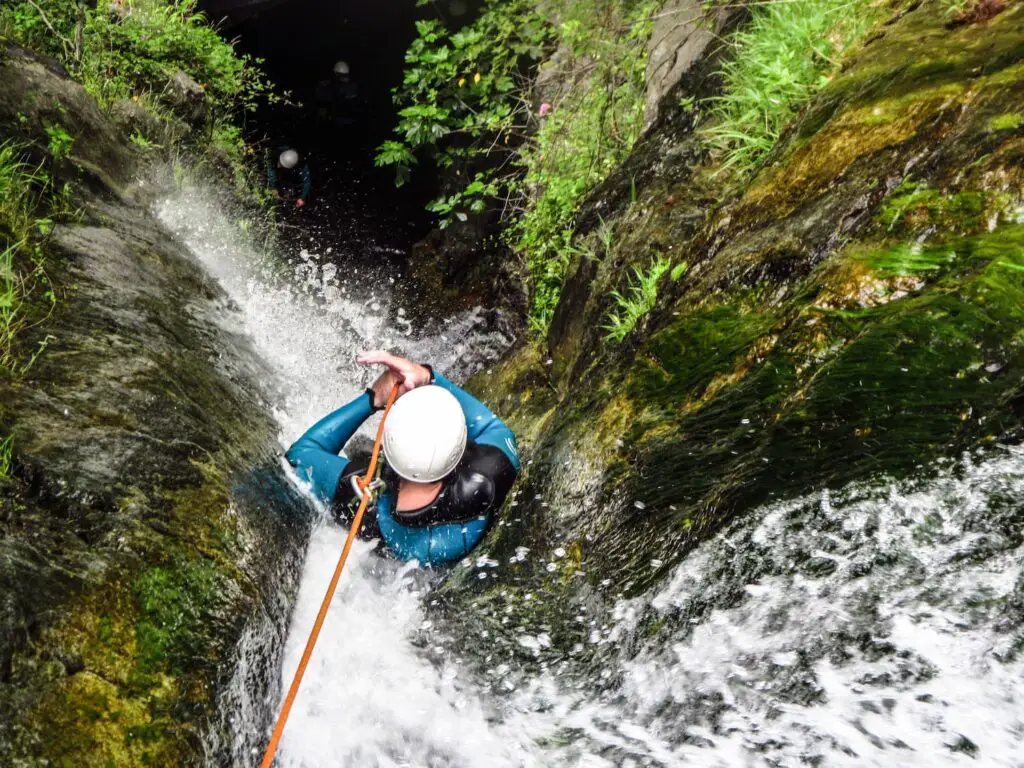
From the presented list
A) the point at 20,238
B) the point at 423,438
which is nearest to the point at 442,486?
the point at 423,438

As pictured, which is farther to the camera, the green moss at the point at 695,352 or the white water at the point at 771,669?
the green moss at the point at 695,352

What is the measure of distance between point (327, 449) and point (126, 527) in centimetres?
148

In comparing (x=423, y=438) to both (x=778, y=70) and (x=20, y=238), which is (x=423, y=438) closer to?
(x=20, y=238)

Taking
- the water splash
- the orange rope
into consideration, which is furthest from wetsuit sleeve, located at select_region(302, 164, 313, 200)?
the water splash

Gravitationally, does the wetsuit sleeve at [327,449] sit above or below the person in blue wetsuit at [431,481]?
below

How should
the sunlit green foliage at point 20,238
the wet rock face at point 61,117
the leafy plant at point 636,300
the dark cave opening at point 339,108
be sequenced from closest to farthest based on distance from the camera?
1. the sunlit green foliage at point 20,238
2. the leafy plant at point 636,300
3. the wet rock face at point 61,117
4. the dark cave opening at point 339,108

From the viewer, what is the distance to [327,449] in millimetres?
3807

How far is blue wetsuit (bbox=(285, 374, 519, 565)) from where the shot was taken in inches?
126

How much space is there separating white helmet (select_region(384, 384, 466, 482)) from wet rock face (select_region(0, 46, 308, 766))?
0.64 m

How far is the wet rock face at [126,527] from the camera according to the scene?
1906mm

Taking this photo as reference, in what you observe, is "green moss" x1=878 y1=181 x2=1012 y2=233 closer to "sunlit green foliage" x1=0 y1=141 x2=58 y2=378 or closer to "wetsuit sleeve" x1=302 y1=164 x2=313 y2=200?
"sunlit green foliage" x1=0 y1=141 x2=58 y2=378

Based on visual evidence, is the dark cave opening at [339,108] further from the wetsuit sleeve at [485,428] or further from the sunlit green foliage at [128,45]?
the wetsuit sleeve at [485,428]

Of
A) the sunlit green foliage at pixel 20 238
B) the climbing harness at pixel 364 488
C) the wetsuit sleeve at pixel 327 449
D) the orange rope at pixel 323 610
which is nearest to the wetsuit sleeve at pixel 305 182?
the sunlit green foliage at pixel 20 238

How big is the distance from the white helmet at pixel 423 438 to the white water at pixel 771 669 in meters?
0.73
